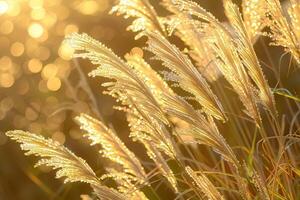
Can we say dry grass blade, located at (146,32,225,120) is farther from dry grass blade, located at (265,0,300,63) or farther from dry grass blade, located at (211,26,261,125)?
dry grass blade, located at (265,0,300,63)

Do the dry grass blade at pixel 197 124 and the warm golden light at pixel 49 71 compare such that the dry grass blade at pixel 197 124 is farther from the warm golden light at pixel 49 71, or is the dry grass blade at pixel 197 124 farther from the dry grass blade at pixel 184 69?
the warm golden light at pixel 49 71

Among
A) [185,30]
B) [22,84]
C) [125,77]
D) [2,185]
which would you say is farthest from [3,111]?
[125,77]

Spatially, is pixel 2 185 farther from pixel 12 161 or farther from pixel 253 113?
pixel 253 113

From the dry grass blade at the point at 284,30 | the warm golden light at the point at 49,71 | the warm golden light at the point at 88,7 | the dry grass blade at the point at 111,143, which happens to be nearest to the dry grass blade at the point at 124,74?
→ the dry grass blade at the point at 111,143

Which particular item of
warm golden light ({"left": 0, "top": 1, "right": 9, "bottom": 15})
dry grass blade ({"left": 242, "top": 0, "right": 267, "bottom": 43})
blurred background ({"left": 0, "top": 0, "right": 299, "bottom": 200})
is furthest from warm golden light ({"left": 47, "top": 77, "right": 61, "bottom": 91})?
dry grass blade ({"left": 242, "top": 0, "right": 267, "bottom": 43})

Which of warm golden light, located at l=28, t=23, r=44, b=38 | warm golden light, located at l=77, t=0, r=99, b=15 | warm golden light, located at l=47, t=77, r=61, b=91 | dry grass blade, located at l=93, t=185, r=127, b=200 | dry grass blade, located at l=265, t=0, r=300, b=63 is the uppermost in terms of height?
warm golden light, located at l=28, t=23, r=44, b=38

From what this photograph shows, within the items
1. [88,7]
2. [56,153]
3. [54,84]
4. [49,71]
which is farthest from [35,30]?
[56,153]

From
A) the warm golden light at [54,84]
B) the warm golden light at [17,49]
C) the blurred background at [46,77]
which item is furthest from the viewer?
the warm golden light at [17,49]
